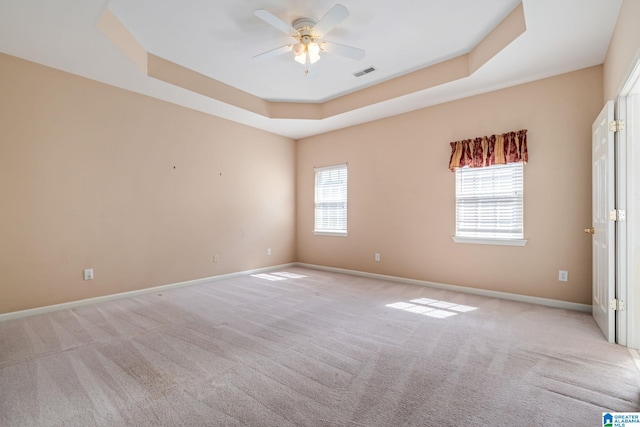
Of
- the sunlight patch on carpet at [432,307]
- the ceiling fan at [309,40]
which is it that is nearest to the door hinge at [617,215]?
the sunlight patch on carpet at [432,307]

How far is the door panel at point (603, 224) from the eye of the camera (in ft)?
8.48

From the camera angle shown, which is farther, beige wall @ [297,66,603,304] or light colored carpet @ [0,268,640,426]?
beige wall @ [297,66,603,304]

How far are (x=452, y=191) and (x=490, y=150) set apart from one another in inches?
29.5

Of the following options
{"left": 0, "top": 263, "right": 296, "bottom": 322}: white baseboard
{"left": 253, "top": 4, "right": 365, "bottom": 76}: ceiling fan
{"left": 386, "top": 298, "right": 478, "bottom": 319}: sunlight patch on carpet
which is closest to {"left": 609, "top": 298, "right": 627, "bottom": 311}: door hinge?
{"left": 386, "top": 298, "right": 478, "bottom": 319}: sunlight patch on carpet

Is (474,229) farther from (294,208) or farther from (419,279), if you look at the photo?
(294,208)

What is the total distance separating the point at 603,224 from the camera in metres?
2.79

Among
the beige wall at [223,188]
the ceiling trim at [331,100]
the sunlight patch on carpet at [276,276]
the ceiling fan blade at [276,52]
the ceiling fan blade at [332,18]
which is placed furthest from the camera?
the sunlight patch on carpet at [276,276]

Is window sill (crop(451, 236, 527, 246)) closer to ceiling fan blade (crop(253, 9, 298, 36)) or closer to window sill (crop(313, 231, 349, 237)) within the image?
window sill (crop(313, 231, 349, 237))

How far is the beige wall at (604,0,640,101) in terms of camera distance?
81.0 inches

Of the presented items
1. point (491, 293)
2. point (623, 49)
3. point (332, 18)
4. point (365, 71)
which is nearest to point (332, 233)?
point (491, 293)

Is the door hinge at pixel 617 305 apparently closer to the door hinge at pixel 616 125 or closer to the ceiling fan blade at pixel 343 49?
the door hinge at pixel 616 125

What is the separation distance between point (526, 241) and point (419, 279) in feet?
5.23

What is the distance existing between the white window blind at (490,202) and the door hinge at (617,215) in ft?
4.35

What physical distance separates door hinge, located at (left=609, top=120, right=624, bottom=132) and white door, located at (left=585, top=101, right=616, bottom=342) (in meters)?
0.03
